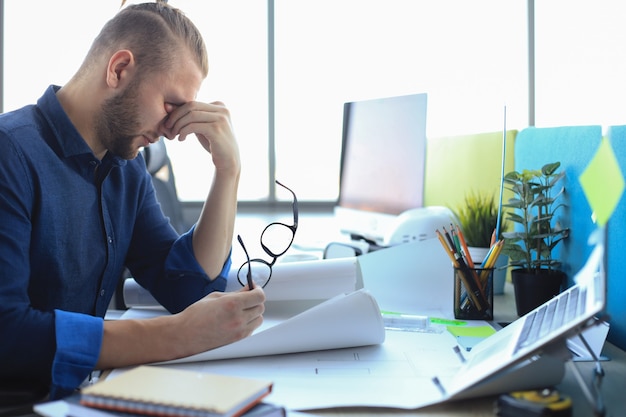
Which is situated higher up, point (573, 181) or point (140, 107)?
point (140, 107)

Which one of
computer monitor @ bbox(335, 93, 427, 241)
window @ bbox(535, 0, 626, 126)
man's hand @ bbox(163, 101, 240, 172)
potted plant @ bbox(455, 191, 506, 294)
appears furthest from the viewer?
window @ bbox(535, 0, 626, 126)

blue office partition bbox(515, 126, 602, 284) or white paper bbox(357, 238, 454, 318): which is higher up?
blue office partition bbox(515, 126, 602, 284)

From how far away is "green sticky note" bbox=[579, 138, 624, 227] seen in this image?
1.92ft

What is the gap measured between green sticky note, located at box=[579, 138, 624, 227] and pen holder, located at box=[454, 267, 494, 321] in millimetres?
559

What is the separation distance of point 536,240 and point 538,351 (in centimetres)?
56

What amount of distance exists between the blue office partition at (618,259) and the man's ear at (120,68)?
2.59 feet

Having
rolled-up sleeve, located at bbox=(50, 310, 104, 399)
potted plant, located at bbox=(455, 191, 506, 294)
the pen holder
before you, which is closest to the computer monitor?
potted plant, located at bbox=(455, 191, 506, 294)

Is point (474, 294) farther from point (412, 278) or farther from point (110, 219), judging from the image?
point (110, 219)

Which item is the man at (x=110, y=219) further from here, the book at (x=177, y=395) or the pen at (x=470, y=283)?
the pen at (x=470, y=283)

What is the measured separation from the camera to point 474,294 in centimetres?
115

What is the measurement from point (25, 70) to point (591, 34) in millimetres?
3416

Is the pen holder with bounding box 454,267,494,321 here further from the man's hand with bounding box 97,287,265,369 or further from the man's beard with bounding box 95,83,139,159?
the man's beard with bounding box 95,83,139,159

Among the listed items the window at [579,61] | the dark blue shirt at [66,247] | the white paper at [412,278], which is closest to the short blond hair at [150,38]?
the dark blue shirt at [66,247]

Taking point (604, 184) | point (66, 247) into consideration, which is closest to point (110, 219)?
point (66, 247)
